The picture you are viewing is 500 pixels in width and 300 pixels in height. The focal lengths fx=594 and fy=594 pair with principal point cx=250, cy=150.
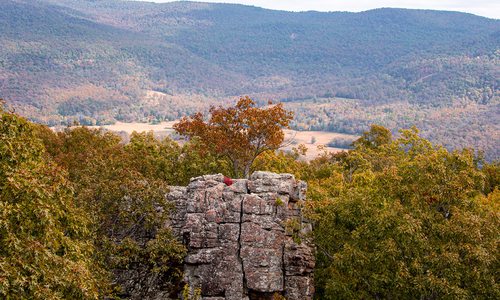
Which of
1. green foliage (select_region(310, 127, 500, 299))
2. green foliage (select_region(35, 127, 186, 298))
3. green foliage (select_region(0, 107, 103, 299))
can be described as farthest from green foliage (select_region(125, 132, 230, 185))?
green foliage (select_region(0, 107, 103, 299))

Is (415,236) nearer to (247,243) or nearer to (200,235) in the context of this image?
(247,243)

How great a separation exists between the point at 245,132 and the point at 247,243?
1921 cm

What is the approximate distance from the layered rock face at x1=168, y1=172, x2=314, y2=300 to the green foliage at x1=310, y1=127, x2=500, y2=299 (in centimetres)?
153

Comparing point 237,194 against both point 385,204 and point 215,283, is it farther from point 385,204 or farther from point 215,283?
point 385,204

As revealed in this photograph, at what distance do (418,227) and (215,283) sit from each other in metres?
11.2

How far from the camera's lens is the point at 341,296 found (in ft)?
99.5

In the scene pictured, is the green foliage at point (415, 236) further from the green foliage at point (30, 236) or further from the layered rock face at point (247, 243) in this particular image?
the green foliage at point (30, 236)

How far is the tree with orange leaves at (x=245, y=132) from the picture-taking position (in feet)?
160

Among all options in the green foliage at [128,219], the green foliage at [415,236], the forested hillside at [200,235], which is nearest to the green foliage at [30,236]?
the forested hillside at [200,235]

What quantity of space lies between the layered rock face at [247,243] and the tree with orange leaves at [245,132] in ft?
48.3

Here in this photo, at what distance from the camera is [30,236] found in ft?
65.3

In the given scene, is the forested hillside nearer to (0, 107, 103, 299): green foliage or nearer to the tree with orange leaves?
(0, 107, 103, 299): green foliage

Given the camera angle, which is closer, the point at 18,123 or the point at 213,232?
the point at 18,123

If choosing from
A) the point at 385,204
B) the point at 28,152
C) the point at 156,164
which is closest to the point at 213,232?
the point at 385,204
